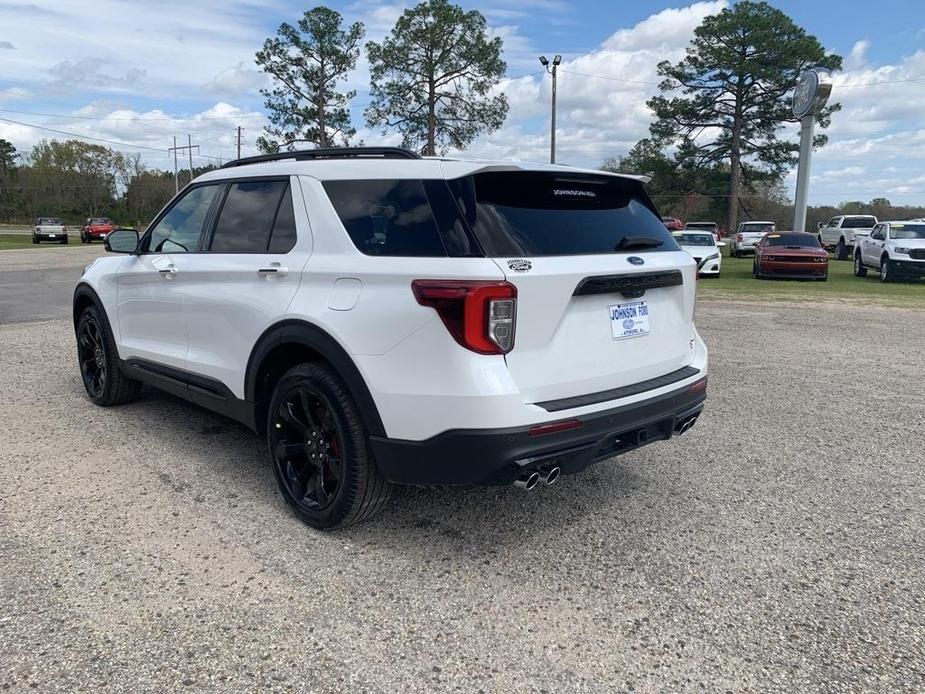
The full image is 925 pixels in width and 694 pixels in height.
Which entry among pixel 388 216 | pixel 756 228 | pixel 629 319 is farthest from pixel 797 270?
pixel 388 216

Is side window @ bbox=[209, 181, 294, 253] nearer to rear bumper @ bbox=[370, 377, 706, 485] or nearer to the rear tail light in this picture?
the rear tail light

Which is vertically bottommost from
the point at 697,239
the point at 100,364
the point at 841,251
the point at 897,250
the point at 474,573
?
the point at 474,573

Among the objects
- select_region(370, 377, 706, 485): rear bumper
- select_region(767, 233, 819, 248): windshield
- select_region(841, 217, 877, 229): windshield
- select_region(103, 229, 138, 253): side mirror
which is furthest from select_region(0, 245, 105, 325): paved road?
select_region(841, 217, 877, 229): windshield

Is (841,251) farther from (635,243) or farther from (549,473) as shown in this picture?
(549,473)

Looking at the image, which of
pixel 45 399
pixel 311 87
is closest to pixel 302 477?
pixel 45 399

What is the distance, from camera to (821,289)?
690 inches

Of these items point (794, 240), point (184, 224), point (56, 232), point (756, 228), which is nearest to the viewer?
point (184, 224)

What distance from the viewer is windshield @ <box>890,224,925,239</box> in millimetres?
19672

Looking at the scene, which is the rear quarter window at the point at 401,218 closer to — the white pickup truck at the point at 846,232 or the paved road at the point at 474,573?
the paved road at the point at 474,573

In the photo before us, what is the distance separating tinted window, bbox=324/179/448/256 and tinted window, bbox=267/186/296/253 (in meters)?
0.31

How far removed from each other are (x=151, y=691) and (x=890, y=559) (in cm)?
316

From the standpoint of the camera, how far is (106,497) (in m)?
3.84

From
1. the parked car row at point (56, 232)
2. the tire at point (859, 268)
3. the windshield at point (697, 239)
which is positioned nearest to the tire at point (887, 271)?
the tire at point (859, 268)

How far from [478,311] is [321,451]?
3.97 ft
